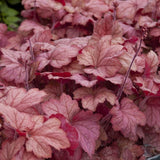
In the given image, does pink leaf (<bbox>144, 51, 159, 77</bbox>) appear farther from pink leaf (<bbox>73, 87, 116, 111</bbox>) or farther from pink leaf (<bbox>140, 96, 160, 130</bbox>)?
pink leaf (<bbox>73, 87, 116, 111</bbox>)

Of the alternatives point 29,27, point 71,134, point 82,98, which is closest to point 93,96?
point 82,98

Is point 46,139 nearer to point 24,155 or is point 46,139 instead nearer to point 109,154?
point 24,155

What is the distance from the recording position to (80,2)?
1.98 m

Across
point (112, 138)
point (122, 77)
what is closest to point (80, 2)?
point (122, 77)

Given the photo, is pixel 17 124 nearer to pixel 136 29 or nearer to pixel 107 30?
pixel 107 30

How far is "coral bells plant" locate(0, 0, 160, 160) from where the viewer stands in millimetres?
904

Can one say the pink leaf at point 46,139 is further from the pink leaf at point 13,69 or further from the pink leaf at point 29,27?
the pink leaf at point 29,27

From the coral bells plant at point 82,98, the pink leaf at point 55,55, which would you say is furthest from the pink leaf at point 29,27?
the pink leaf at point 55,55

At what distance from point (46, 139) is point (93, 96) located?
38 centimetres

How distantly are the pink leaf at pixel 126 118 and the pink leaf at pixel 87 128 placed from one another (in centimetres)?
8


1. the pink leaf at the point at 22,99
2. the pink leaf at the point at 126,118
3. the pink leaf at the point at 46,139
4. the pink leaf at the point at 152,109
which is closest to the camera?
the pink leaf at the point at 46,139

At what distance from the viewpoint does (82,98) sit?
3.78 feet

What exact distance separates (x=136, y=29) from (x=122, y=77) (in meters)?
0.74

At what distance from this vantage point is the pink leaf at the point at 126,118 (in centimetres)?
110
